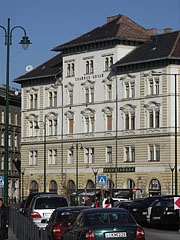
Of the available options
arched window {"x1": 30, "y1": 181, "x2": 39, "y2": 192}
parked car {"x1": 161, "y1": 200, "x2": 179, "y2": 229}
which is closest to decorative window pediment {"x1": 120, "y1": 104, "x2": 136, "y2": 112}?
arched window {"x1": 30, "y1": 181, "x2": 39, "y2": 192}

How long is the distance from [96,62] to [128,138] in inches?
426

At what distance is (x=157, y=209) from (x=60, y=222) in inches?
648

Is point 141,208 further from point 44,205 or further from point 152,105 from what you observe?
point 152,105

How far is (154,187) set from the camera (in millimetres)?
99250

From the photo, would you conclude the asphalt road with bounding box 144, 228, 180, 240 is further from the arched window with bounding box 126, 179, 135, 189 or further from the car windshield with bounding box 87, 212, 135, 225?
the arched window with bounding box 126, 179, 135, 189

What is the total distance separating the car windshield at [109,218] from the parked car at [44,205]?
44.0ft

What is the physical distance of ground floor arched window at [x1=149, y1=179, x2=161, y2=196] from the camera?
98.8 meters

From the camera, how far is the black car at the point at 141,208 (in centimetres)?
5009

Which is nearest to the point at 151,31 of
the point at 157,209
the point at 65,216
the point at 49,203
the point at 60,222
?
the point at 157,209

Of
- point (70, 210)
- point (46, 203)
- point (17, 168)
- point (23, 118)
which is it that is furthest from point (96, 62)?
point (70, 210)

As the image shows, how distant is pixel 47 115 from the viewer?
116m

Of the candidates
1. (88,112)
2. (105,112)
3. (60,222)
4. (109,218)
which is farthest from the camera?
(88,112)

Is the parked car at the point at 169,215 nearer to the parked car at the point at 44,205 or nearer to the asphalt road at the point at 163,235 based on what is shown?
the asphalt road at the point at 163,235

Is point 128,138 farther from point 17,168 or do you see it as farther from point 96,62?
point 17,168
